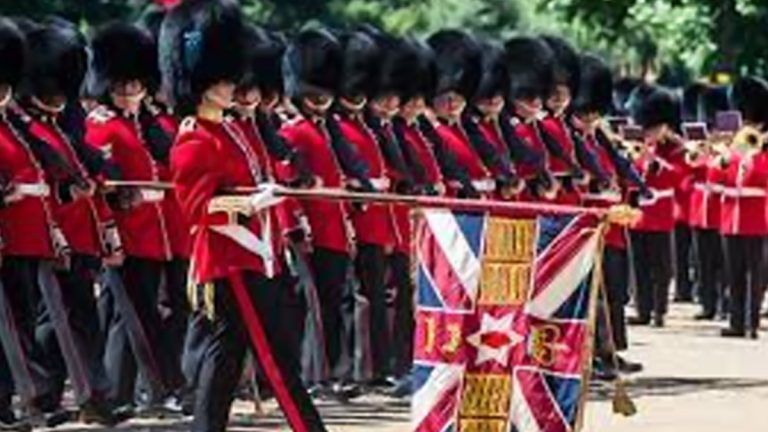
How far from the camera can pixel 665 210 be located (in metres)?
18.3

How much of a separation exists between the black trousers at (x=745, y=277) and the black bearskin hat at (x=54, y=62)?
6528 millimetres

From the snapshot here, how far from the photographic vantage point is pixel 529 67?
14.3 m

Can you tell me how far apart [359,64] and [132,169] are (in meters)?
1.93

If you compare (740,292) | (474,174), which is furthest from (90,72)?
(740,292)

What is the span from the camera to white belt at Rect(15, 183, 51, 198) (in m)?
11.1

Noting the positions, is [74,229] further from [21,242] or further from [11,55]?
[11,55]

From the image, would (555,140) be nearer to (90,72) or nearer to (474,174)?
(474,174)

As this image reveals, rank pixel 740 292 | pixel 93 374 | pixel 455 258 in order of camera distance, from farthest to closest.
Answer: pixel 740 292 → pixel 93 374 → pixel 455 258

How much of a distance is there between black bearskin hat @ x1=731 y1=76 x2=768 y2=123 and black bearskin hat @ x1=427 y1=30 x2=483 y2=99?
3.97 meters

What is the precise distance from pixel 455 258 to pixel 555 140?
15.3 feet

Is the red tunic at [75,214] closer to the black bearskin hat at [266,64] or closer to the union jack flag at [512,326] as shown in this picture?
the black bearskin hat at [266,64]

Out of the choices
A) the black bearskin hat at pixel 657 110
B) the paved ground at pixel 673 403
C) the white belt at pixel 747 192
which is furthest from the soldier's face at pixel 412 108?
the black bearskin hat at pixel 657 110

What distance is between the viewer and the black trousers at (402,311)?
43.3 ft

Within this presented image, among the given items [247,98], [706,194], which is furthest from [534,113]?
[706,194]
